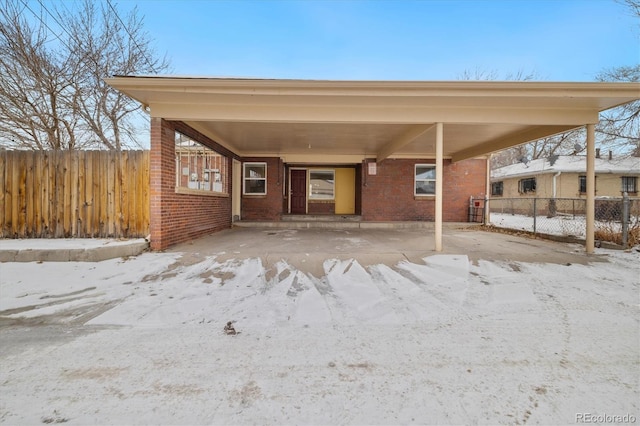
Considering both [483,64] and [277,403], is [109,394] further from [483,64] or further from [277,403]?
[483,64]

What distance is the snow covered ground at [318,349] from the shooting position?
156cm

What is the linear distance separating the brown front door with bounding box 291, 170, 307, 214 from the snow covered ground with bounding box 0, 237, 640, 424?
9.15 meters

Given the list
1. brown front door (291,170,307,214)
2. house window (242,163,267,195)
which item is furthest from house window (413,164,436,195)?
house window (242,163,267,195)

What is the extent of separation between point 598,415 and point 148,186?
681cm

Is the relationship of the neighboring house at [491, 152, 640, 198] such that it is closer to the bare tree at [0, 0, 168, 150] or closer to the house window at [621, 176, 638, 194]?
the house window at [621, 176, 638, 194]

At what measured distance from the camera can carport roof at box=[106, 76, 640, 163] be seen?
488cm

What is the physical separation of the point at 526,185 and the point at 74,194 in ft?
85.3

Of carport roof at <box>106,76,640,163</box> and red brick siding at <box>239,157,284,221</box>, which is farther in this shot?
red brick siding at <box>239,157,284,221</box>

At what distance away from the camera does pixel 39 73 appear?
7.88m

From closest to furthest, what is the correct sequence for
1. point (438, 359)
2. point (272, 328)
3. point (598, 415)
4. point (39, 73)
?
point (598, 415), point (438, 359), point (272, 328), point (39, 73)

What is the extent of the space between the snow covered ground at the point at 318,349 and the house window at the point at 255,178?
7.17 metres

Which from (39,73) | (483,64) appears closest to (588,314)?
(39,73)

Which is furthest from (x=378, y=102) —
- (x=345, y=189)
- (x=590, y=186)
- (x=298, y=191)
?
(x=298, y=191)

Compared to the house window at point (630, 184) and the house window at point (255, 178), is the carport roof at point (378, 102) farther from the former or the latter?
the house window at point (630, 184)
